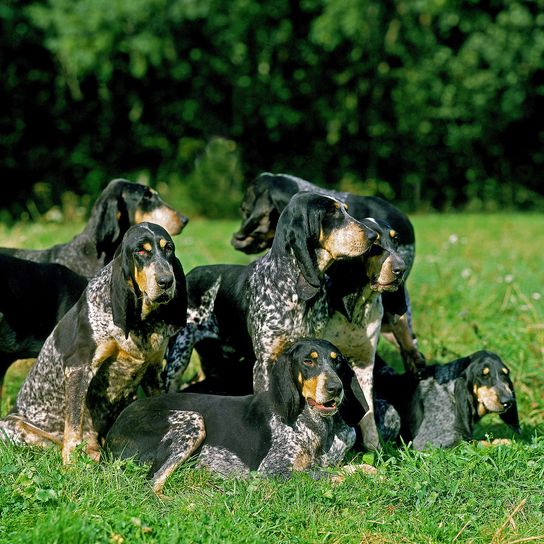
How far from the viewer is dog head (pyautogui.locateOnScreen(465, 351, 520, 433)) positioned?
6891mm

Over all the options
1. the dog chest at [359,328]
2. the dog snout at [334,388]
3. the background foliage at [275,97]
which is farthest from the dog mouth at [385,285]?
the background foliage at [275,97]

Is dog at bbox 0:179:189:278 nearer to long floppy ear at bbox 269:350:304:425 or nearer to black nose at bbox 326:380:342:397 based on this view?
long floppy ear at bbox 269:350:304:425

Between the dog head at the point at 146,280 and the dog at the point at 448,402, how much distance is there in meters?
1.83

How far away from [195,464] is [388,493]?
1252 mm

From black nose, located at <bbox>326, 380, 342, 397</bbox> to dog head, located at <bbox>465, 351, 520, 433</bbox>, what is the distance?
1549 millimetres

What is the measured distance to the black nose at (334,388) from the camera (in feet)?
19.2

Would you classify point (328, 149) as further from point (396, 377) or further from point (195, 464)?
point (195, 464)

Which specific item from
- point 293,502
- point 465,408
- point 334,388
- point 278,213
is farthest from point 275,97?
point 293,502

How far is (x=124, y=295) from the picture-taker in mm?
6133

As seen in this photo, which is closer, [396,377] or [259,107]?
[396,377]

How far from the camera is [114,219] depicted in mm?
7898

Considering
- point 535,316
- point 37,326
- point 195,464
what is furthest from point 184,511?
point 535,316

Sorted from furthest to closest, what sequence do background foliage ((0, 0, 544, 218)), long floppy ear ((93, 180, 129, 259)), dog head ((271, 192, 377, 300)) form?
1. background foliage ((0, 0, 544, 218))
2. long floppy ear ((93, 180, 129, 259))
3. dog head ((271, 192, 377, 300))

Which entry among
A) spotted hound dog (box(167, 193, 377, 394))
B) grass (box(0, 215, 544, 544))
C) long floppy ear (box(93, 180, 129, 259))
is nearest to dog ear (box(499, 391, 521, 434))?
grass (box(0, 215, 544, 544))
